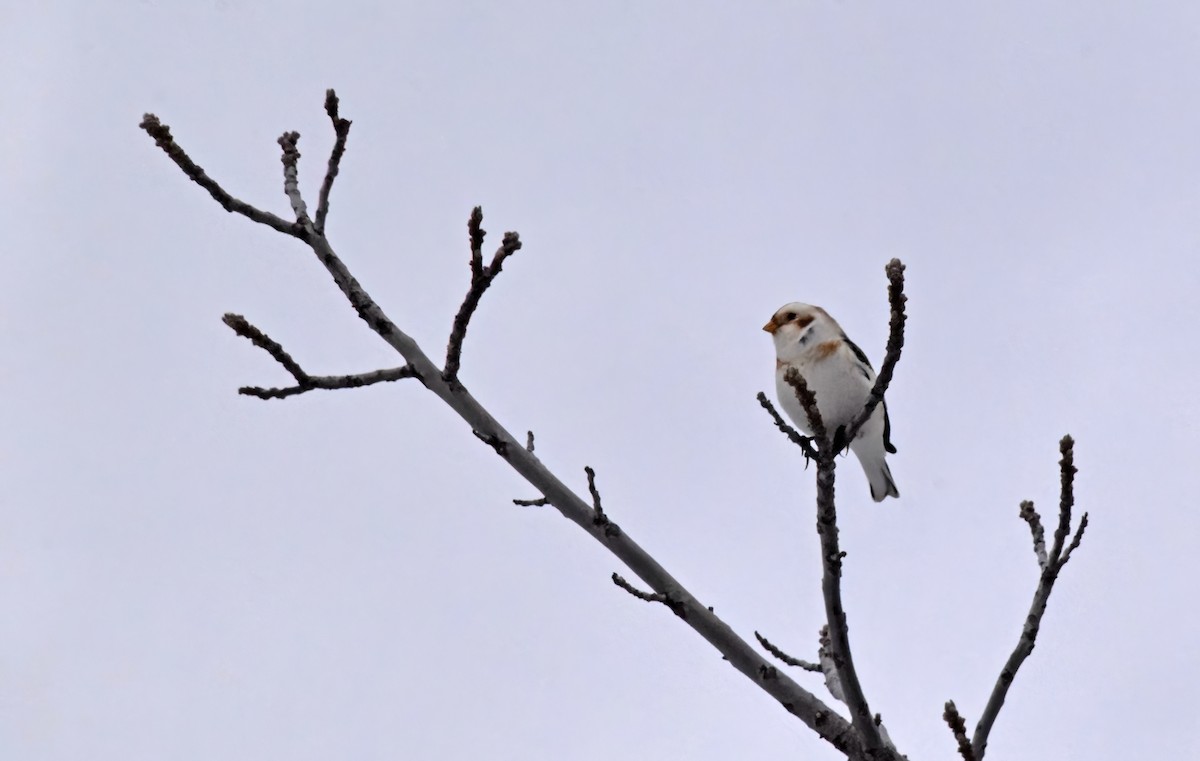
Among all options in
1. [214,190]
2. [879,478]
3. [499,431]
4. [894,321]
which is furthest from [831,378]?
[214,190]

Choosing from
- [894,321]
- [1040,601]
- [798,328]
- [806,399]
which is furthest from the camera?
[798,328]

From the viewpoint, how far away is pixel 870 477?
735cm

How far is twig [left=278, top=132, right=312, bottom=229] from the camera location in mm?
4461

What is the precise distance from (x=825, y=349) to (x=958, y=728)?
288 centimetres

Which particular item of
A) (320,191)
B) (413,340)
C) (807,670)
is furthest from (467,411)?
(807,670)

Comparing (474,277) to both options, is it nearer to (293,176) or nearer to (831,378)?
(293,176)

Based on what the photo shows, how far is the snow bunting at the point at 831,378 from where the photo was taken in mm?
6238

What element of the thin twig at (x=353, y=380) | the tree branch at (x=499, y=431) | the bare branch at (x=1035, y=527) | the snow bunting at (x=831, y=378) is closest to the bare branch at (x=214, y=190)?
the tree branch at (x=499, y=431)

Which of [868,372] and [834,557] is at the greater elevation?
[868,372]

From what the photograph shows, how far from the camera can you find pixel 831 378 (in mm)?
6301

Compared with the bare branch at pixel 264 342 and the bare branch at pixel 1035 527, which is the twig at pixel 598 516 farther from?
the bare branch at pixel 1035 527

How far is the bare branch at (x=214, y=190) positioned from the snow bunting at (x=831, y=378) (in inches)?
113

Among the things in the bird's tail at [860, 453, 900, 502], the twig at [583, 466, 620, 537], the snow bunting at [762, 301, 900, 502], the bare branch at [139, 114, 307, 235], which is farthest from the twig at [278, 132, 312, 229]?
the bird's tail at [860, 453, 900, 502]

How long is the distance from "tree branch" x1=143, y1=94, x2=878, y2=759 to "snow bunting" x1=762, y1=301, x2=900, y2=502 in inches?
68.6
